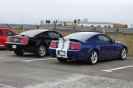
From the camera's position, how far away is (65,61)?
38.0ft

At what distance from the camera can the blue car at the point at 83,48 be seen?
10.2 meters

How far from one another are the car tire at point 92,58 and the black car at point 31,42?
10.7 ft

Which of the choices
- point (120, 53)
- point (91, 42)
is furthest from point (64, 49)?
point (120, 53)

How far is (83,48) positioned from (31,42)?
3.40 meters

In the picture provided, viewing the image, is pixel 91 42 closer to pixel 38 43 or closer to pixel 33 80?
pixel 38 43

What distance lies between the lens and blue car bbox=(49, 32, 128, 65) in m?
10.2

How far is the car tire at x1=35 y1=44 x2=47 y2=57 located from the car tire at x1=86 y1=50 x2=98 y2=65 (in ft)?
10.4

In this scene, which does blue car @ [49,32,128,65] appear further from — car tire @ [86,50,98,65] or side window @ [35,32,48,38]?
side window @ [35,32,48,38]

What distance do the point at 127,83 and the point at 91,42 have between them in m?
3.73

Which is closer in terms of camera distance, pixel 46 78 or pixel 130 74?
pixel 46 78

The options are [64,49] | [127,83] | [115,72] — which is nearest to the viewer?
[127,83]

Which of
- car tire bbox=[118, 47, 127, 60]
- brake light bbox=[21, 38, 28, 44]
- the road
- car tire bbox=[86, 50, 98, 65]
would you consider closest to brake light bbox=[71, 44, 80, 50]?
car tire bbox=[86, 50, 98, 65]

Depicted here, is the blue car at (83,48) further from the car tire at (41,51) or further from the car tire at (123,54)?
the car tire at (41,51)

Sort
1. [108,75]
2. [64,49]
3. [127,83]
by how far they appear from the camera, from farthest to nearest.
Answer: [64,49] < [108,75] < [127,83]
